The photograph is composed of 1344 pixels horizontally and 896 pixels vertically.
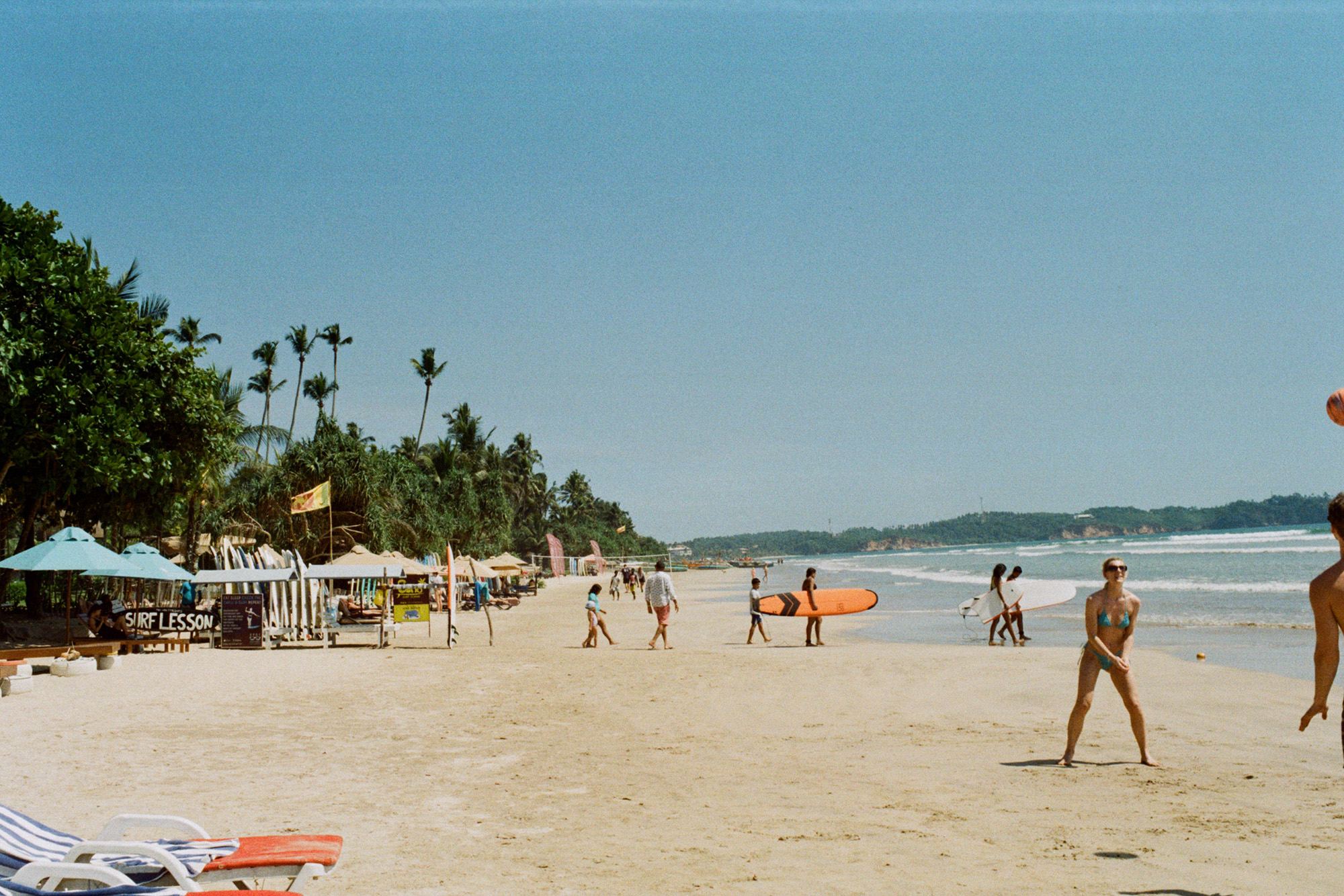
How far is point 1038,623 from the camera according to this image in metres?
20.7

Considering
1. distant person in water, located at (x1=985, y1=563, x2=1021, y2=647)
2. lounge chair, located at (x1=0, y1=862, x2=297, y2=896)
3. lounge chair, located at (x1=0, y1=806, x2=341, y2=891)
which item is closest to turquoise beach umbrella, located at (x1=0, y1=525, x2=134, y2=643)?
lounge chair, located at (x1=0, y1=806, x2=341, y2=891)

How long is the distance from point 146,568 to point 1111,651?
15765 millimetres

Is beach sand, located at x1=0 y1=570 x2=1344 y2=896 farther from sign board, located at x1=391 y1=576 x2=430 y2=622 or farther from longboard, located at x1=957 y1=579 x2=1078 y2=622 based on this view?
sign board, located at x1=391 y1=576 x2=430 y2=622

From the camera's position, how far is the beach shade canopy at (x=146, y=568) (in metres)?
15.4

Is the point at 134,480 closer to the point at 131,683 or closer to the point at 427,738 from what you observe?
the point at 131,683

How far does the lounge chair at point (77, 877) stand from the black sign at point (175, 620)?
18.5 m

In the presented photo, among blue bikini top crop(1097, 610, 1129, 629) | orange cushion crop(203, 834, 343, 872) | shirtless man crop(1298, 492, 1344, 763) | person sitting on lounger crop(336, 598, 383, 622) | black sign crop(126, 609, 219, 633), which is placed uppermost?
shirtless man crop(1298, 492, 1344, 763)

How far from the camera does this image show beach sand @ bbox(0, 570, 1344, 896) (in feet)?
14.9

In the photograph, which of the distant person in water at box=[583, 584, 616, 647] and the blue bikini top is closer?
the blue bikini top

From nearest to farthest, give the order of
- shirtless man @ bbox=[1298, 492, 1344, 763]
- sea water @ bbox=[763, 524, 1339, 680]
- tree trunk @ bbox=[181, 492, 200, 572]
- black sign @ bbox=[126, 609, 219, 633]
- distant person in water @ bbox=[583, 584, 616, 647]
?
shirtless man @ bbox=[1298, 492, 1344, 763] < sea water @ bbox=[763, 524, 1339, 680] < distant person in water @ bbox=[583, 584, 616, 647] < black sign @ bbox=[126, 609, 219, 633] < tree trunk @ bbox=[181, 492, 200, 572]

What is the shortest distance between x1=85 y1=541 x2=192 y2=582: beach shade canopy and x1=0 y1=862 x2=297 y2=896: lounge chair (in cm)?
1336

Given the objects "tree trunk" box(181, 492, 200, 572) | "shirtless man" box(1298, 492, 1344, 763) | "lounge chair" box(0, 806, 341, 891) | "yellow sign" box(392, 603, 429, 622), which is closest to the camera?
"lounge chair" box(0, 806, 341, 891)

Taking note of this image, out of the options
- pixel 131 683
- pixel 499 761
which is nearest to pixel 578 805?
pixel 499 761

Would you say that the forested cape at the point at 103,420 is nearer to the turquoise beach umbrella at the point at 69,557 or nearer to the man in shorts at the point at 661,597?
the turquoise beach umbrella at the point at 69,557
